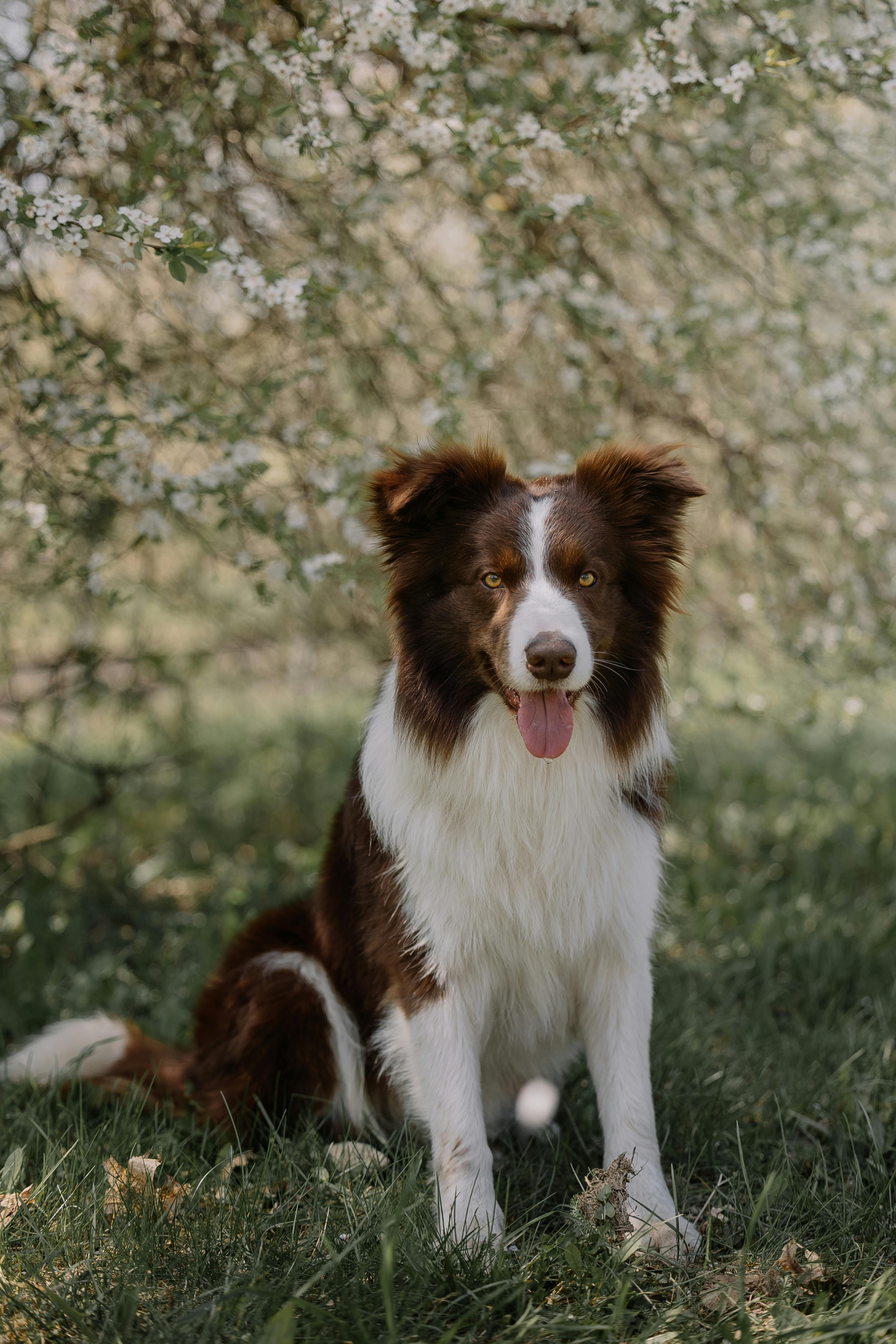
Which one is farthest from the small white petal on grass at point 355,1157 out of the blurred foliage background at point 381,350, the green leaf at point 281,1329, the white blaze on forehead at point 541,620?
the white blaze on forehead at point 541,620

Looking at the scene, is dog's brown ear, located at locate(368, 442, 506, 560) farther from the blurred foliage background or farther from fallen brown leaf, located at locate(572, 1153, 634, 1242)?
fallen brown leaf, located at locate(572, 1153, 634, 1242)

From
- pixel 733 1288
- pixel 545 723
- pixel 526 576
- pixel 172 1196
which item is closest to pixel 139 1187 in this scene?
pixel 172 1196

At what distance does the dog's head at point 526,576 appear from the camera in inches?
98.7

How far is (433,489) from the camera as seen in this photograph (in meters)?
2.62

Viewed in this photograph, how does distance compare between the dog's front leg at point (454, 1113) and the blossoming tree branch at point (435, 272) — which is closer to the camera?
the dog's front leg at point (454, 1113)

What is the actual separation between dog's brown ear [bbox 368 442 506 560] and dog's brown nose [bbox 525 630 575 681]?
51 centimetres

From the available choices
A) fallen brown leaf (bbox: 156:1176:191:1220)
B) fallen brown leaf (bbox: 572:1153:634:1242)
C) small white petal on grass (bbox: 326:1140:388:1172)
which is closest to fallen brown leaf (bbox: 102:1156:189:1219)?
fallen brown leaf (bbox: 156:1176:191:1220)

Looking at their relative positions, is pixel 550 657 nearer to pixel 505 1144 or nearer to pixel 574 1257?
pixel 574 1257

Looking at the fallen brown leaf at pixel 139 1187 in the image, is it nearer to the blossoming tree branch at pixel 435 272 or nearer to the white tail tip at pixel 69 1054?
the white tail tip at pixel 69 1054

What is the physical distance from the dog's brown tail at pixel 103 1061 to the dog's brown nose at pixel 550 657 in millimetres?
1763

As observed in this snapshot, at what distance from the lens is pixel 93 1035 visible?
3332mm

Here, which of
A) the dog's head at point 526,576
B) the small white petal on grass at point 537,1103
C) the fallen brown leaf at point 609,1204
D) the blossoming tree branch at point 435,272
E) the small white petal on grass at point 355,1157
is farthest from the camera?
the blossoming tree branch at point 435,272

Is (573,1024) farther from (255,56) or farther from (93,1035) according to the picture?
(255,56)

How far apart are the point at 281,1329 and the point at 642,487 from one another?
2.00 m
